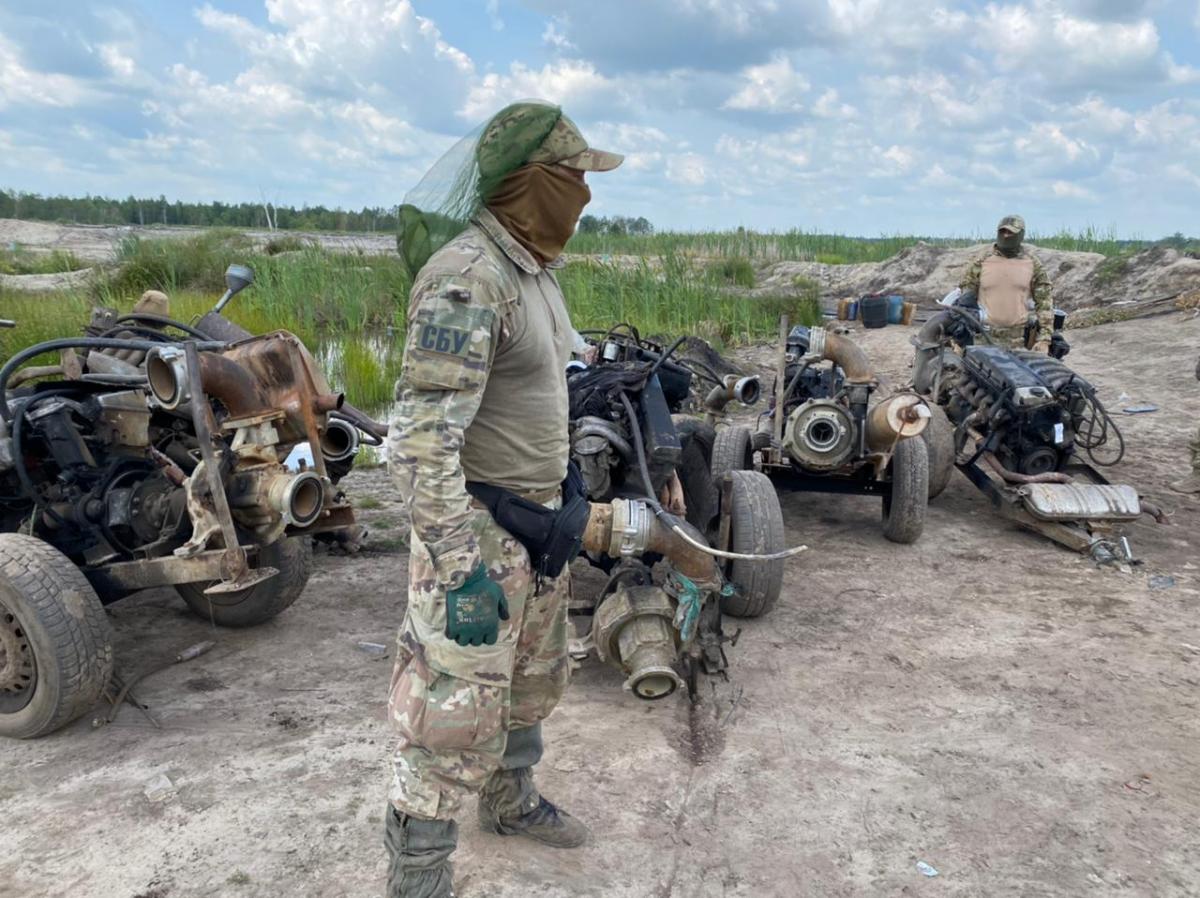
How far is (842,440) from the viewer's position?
202 inches

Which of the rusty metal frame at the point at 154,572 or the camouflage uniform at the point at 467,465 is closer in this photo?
the camouflage uniform at the point at 467,465

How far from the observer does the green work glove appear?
6.73ft

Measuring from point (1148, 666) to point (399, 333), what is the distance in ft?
29.9

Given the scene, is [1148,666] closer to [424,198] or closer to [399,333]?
[424,198]

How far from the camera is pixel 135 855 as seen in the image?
2.66 meters

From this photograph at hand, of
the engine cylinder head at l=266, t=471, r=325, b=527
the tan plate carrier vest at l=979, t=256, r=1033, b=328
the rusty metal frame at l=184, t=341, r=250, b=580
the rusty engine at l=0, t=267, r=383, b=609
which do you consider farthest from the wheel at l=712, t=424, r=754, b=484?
the tan plate carrier vest at l=979, t=256, r=1033, b=328

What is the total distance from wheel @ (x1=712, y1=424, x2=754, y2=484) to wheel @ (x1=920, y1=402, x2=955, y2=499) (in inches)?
55.7

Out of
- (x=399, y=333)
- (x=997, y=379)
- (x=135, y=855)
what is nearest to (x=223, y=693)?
(x=135, y=855)

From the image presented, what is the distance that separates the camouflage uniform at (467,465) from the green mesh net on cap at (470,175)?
70 millimetres

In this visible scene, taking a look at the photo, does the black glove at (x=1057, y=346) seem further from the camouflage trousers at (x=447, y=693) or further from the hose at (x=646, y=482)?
the camouflage trousers at (x=447, y=693)

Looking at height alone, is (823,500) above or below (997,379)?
below

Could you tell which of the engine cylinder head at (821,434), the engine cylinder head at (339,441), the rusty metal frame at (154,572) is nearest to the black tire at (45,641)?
the rusty metal frame at (154,572)

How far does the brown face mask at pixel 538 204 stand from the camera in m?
2.23

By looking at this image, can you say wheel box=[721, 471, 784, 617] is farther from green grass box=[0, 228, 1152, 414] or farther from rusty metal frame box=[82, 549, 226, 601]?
green grass box=[0, 228, 1152, 414]
